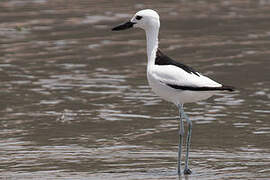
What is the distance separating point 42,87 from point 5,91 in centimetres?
62

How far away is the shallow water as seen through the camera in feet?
31.7

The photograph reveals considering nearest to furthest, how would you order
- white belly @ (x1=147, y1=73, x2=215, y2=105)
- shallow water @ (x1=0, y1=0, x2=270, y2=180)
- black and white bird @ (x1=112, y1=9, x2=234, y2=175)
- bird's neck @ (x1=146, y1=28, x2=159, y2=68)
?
black and white bird @ (x1=112, y1=9, x2=234, y2=175) < white belly @ (x1=147, y1=73, x2=215, y2=105) < bird's neck @ (x1=146, y1=28, x2=159, y2=68) < shallow water @ (x1=0, y1=0, x2=270, y2=180)

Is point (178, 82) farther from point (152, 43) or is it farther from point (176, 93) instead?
point (152, 43)

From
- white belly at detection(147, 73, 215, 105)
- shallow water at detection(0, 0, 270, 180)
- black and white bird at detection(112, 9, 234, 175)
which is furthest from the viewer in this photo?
shallow water at detection(0, 0, 270, 180)

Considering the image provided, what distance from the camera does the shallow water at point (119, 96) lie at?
9664 millimetres

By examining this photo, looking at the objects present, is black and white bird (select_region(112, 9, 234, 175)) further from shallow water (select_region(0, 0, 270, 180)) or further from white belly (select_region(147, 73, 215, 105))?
shallow water (select_region(0, 0, 270, 180))

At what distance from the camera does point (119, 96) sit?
43.5ft

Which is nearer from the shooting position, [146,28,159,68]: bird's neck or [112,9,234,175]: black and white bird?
[112,9,234,175]: black and white bird

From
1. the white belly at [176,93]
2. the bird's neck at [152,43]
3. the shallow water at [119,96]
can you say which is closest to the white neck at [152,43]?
the bird's neck at [152,43]

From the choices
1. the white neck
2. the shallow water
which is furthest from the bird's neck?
the shallow water

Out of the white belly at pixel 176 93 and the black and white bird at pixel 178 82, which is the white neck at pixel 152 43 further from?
the white belly at pixel 176 93

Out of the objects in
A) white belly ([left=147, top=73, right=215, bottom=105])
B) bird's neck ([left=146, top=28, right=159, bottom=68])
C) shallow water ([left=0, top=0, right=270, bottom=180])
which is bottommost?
shallow water ([left=0, top=0, right=270, bottom=180])

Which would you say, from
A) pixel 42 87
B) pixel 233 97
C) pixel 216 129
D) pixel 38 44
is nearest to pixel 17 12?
pixel 38 44

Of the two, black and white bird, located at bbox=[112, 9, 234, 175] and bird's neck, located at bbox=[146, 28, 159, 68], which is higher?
bird's neck, located at bbox=[146, 28, 159, 68]
